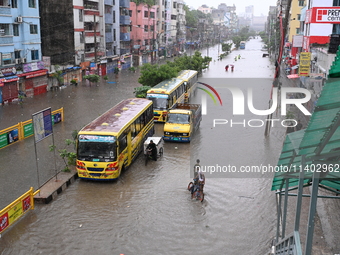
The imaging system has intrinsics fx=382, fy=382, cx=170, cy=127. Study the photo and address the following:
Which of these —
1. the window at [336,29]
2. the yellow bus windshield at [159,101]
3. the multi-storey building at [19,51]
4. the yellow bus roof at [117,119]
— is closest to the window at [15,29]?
the multi-storey building at [19,51]

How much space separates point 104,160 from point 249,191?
5423 millimetres

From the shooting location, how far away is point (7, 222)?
10.5 meters

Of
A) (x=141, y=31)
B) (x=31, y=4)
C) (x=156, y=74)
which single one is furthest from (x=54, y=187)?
(x=141, y=31)

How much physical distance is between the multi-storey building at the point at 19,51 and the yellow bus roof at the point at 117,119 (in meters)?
14.7

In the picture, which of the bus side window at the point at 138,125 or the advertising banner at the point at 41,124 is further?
the bus side window at the point at 138,125

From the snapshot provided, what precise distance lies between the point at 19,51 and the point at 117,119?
2029 centimetres

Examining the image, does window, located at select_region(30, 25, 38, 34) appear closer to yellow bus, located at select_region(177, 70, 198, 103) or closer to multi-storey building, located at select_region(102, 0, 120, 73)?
yellow bus, located at select_region(177, 70, 198, 103)

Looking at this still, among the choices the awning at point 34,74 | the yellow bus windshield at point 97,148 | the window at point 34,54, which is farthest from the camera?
the window at point 34,54

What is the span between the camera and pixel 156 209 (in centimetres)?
1230

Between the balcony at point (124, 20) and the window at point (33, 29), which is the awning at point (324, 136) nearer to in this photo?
the window at point (33, 29)

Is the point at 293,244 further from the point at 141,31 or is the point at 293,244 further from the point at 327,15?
the point at 141,31

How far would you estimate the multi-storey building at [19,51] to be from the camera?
1176 inches

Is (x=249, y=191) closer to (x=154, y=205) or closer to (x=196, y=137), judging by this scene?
(x=154, y=205)

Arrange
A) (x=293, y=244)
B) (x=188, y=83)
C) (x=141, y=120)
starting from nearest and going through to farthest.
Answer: (x=293, y=244)
(x=141, y=120)
(x=188, y=83)
